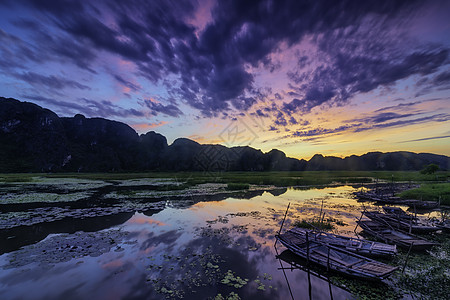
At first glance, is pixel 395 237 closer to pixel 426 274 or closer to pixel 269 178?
pixel 426 274

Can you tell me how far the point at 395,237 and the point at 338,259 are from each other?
706 centimetres

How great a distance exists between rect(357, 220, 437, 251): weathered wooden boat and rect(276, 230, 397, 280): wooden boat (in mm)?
3293

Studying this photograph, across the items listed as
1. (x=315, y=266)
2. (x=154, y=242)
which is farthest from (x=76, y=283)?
(x=315, y=266)

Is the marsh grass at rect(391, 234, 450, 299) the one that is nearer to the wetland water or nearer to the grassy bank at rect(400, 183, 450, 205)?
the wetland water

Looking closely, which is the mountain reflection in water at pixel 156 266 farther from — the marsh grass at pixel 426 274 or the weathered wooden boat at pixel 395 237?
the marsh grass at pixel 426 274

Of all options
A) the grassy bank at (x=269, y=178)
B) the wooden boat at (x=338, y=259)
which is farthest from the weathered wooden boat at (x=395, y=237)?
the grassy bank at (x=269, y=178)

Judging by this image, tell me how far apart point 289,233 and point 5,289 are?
50.1 feet

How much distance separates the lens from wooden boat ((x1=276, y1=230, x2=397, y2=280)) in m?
8.58

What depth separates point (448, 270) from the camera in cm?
1023

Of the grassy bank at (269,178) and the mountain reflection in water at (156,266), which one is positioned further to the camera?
the grassy bank at (269,178)

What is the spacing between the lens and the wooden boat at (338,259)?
858 centimetres

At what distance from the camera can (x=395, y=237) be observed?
45.3 ft

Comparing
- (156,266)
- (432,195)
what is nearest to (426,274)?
(156,266)

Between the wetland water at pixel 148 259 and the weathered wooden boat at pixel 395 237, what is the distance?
2105mm
